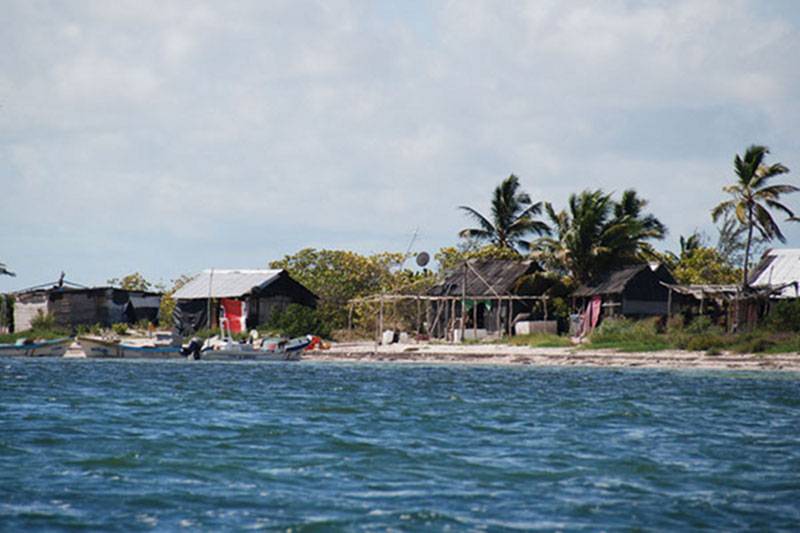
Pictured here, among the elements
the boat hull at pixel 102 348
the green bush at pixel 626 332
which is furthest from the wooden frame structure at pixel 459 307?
the boat hull at pixel 102 348

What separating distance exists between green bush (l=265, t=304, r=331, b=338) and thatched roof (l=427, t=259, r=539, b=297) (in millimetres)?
6255

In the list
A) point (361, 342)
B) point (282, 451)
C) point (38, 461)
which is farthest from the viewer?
point (361, 342)

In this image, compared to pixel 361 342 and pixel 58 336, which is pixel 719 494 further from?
pixel 58 336

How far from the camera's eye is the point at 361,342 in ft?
161

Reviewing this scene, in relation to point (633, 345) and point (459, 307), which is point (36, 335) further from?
point (633, 345)

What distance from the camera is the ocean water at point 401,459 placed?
895cm

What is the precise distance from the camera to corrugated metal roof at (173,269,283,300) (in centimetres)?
5422

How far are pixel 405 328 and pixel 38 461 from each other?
4097 cm

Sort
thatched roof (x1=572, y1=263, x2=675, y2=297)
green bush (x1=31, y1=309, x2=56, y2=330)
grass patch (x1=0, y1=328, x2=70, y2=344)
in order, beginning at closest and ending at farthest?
thatched roof (x1=572, y1=263, x2=675, y2=297)
grass patch (x1=0, y1=328, x2=70, y2=344)
green bush (x1=31, y1=309, x2=56, y2=330)

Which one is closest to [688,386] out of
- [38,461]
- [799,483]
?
[799,483]

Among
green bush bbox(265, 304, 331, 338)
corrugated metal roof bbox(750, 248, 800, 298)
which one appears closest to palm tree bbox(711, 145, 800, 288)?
corrugated metal roof bbox(750, 248, 800, 298)

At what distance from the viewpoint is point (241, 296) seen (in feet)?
176

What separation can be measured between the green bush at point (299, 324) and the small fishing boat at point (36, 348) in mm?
10890

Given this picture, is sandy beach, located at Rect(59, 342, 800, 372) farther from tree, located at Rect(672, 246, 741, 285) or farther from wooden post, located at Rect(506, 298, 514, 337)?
tree, located at Rect(672, 246, 741, 285)
